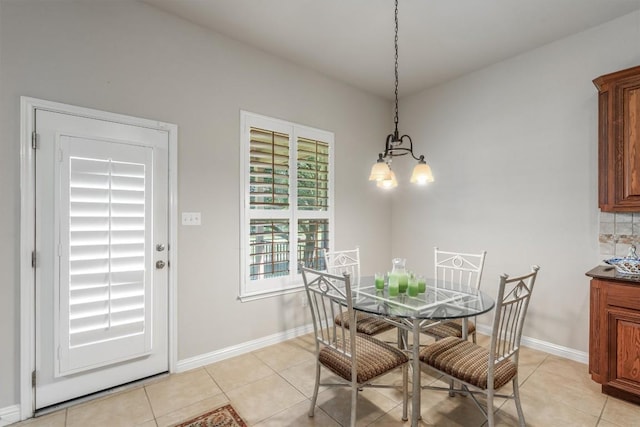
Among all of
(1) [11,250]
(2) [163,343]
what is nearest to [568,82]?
(2) [163,343]

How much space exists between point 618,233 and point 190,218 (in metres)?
3.61

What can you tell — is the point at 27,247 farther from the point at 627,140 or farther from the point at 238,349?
the point at 627,140

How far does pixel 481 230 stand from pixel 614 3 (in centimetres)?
216

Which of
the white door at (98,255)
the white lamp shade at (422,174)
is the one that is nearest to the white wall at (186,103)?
the white door at (98,255)

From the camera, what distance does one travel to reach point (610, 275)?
221 centimetres

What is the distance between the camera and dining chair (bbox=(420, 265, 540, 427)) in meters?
A: 1.63

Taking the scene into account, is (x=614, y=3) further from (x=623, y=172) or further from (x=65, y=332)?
(x=65, y=332)

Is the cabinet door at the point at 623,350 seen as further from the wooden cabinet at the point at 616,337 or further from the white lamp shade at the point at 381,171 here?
the white lamp shade at the point at 381,171

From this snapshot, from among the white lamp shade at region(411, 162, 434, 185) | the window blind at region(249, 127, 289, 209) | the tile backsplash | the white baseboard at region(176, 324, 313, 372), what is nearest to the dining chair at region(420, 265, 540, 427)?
the white lamp shade at region(411, 162, 434, 185)

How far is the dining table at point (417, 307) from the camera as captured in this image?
1.77m

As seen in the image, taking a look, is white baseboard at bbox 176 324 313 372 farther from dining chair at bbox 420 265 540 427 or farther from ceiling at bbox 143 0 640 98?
ceiling at bbox 143 0 640 98

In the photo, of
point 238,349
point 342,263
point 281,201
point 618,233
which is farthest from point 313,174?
point 618,233

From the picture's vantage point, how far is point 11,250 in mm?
1940

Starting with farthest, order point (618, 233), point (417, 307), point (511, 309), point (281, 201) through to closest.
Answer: point (281, 201), point (618, 233), point (417, 307), point (511, 309)
